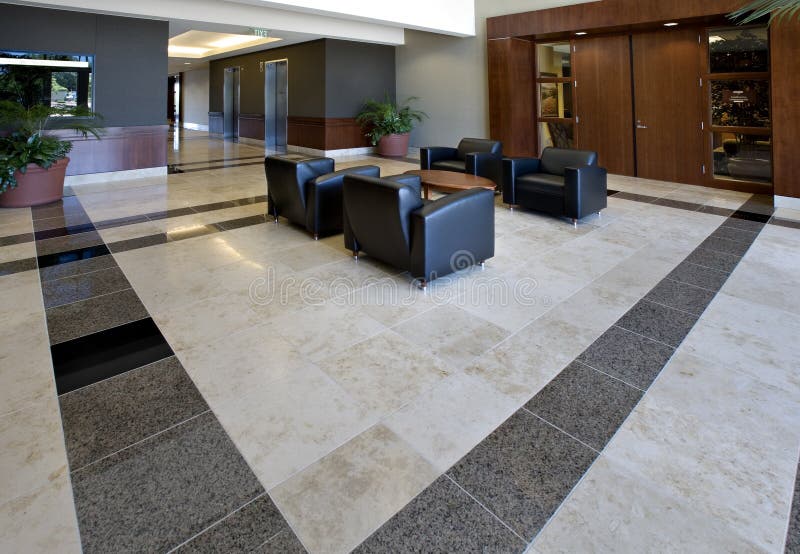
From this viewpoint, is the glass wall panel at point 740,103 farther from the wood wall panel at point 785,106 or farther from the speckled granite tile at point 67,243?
the speckled granite tile at point 67,243

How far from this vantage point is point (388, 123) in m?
12.3

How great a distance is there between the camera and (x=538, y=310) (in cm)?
349

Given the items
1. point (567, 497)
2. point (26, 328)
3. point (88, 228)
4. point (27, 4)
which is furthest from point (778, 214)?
point (27, 4)

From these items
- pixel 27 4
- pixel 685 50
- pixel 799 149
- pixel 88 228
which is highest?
pixel 27 4

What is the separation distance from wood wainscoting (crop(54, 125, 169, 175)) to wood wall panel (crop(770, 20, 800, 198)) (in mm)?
10353

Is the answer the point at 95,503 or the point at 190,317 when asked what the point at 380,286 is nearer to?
the point at 190,317

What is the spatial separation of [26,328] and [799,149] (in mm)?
8839

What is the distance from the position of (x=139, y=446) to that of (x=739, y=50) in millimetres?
9656

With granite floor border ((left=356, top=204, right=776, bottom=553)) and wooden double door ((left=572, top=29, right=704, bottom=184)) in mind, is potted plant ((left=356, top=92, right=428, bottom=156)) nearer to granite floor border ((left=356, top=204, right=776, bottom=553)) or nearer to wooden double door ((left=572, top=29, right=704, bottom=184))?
wooden double door ((left=572, top=29, right=704, bottom=184))

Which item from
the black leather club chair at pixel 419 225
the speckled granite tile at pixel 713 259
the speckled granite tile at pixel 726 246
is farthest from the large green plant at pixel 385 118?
the speckled granite tile at pixel 713 259

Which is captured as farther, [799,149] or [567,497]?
[799,149]

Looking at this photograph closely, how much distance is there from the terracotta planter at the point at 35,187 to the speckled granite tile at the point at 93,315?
4.43 metres

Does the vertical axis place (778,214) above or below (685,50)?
below

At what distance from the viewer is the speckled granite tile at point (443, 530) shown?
5.37ft
